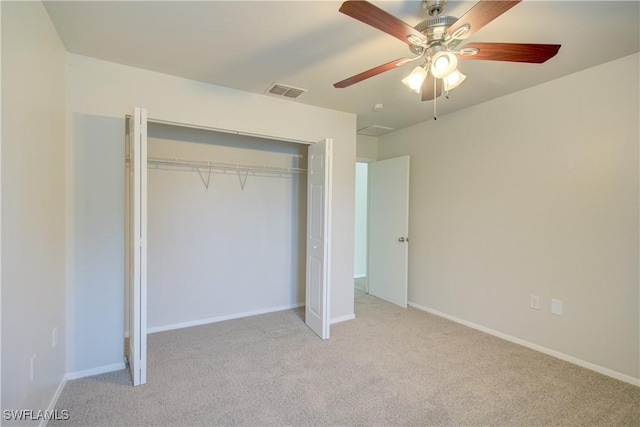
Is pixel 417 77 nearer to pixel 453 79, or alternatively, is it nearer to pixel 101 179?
pixel 453 79

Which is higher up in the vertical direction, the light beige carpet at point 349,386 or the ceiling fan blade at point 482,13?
the ceiling fan blade at point 482,13

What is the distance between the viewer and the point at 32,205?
1.71 m

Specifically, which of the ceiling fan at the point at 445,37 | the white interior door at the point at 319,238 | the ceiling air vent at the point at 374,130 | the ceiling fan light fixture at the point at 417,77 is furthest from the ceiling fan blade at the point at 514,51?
the ceiling air vent at the point at 374,130

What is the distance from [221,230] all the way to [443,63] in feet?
9.47

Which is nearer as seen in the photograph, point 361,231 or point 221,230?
point 221,230

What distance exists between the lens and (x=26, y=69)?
1.64 meters

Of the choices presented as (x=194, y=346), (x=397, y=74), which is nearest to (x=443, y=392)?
(x=194, y=346)

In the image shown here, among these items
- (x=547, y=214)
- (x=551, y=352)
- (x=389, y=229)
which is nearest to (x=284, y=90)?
(x=389, y=229)

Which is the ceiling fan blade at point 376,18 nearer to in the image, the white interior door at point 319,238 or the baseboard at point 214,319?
the white interior door at point 319,238

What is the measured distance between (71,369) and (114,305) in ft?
1.74

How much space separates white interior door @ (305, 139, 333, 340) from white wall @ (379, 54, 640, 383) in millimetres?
1590

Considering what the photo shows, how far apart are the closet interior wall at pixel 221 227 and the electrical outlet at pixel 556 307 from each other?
272 cm

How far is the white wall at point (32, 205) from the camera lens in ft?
4.71

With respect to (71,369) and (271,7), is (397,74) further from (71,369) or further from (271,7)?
(71,369)
